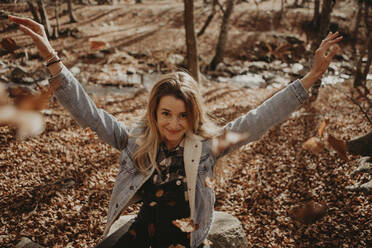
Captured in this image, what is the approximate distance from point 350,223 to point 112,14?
21.3 metres

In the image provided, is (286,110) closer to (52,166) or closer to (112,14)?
(52,166)

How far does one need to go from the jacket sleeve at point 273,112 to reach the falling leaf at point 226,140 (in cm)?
2

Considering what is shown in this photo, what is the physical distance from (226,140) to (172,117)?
1.64 feet

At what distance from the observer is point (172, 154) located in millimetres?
2262

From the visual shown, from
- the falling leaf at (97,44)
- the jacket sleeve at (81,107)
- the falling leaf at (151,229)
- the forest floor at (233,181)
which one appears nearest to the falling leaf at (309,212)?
the forest floor at (233,181)

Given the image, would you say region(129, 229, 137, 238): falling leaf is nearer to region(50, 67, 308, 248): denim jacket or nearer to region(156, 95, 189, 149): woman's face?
region(50, 67, 308, 248): denim jacket

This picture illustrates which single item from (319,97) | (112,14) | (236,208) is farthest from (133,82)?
(112,14)

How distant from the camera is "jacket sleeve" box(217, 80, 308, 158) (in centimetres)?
195

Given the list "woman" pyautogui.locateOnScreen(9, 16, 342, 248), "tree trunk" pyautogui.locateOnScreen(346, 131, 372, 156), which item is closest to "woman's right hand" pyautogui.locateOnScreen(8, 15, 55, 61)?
"woman" pyautogui.locateOnScreen(9, 16, 342, 248)

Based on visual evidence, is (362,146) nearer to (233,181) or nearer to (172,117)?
(233,181)

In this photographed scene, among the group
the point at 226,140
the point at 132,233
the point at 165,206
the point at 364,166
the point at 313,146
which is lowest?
the point at 313,146

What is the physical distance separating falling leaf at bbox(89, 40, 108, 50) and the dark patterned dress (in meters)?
12.5

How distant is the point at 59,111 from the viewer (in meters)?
6.40

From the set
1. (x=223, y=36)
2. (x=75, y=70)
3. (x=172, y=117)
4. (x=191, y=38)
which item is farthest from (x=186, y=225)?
(x=223, y=36)
